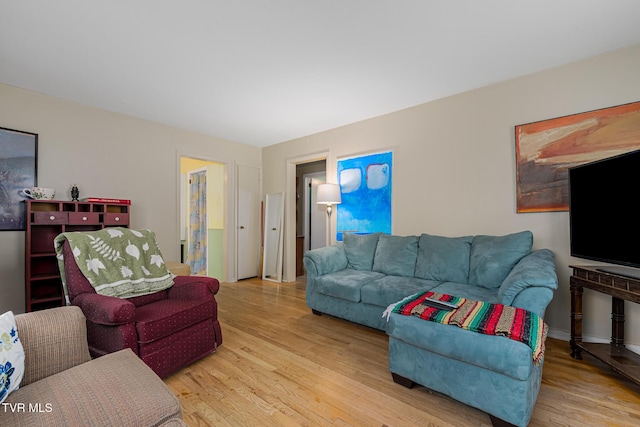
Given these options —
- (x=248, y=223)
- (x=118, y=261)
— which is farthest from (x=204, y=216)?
(x=118, y=261)

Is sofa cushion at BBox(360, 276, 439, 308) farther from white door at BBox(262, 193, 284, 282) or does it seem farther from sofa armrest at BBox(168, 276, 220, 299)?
white door at BBox(262, 193, 284, 282)

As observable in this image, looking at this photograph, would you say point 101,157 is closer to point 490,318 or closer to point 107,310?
point 107,310

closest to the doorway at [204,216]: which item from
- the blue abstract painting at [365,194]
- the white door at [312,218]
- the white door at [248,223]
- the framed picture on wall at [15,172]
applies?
the white door at [248,223]

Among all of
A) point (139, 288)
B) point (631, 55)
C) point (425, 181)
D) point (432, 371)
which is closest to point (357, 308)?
point (432, 371)

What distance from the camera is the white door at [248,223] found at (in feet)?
15.8

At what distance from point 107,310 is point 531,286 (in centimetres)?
269

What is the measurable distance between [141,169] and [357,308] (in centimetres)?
335

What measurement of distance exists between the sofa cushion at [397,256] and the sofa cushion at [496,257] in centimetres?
58

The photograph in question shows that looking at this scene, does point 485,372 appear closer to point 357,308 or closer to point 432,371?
point 432,371

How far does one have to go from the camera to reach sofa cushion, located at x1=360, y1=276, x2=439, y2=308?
2406 millimetres

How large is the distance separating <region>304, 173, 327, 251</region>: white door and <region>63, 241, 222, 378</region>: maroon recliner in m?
3.47

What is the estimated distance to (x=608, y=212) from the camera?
6.33ft

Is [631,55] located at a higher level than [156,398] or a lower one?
higher

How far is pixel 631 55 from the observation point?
220 cm
